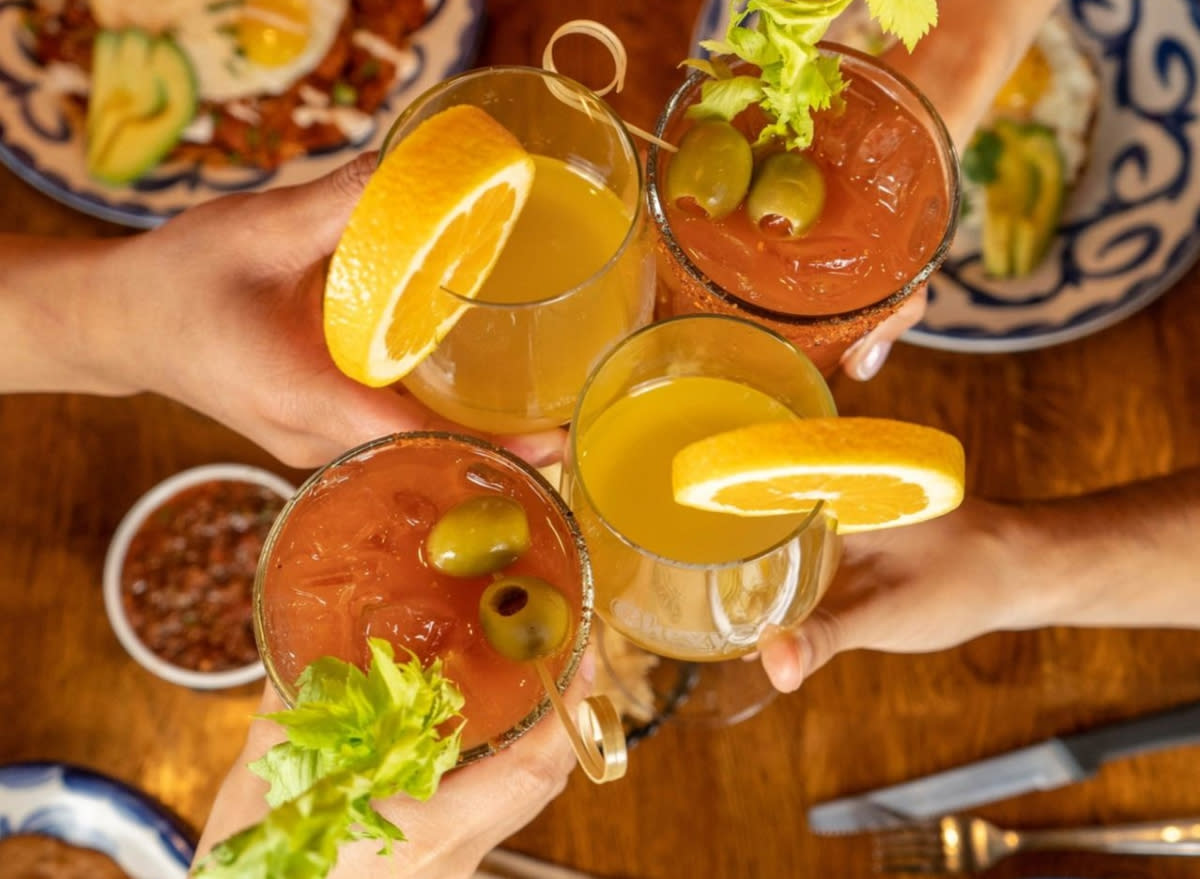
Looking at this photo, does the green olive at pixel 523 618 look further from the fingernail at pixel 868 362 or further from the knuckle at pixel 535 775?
the fingernail at pixel 868 362

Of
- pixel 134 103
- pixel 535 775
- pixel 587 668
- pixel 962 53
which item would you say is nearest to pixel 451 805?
pixel 535 775

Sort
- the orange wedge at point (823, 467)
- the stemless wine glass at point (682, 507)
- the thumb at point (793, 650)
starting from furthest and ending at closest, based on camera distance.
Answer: the thumb at point (793, 650), the stemless wine glass at point (682, 507), the orange wedge at point (823, 467)

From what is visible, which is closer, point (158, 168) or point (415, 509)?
point (415, 509)

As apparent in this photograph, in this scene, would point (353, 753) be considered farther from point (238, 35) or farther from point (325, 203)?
point (238, 35)

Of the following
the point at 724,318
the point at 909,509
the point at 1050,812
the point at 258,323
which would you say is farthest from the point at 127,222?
the point at 1050,812

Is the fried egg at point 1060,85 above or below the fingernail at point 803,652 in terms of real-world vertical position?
above

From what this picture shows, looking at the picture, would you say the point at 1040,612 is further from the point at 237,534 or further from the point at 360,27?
the point at 360,27

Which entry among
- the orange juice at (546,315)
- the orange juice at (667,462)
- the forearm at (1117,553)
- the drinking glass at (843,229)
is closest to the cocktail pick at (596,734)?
the orange juice at (667,462)
